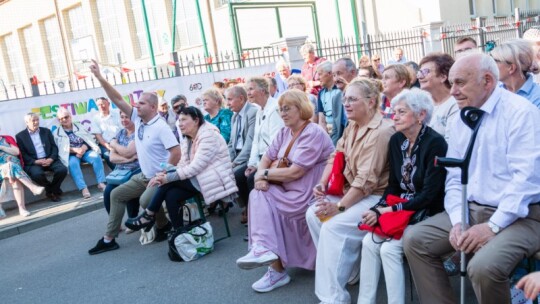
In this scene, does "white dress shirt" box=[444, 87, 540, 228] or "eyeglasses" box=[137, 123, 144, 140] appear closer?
"white dress shirt" box=[444, 87, 540, 228]

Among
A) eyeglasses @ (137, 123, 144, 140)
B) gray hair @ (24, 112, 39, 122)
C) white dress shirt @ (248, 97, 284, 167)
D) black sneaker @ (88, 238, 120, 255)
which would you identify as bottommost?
black sneaker @ (88, 238, 120, 255)

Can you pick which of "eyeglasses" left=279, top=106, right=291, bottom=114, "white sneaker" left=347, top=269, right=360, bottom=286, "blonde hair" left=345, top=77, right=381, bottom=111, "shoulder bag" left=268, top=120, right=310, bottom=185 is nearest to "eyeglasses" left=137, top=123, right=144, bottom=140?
"shoulder bag" left=268, top=120, right=310, bottom=185

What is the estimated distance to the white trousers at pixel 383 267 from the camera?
3258mm

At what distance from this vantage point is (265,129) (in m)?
5.66

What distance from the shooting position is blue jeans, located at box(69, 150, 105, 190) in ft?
30.6

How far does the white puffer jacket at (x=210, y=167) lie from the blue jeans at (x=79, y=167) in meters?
4.49

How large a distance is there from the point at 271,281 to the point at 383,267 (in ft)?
4.10

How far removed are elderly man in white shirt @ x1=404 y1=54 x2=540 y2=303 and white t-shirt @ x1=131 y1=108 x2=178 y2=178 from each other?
3.36 metres

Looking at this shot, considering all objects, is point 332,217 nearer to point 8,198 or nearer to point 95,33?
point 8,198

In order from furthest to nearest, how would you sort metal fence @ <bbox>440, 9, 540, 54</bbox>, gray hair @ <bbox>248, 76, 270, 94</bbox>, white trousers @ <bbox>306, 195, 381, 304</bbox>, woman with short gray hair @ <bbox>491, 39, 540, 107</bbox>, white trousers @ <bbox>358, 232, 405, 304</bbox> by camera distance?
1. metal fence @ <bbox>440, 9, 540, 54</bbox>
2. gray hair @ <bbox>248, 76, 270, 94</bbox>
3. woman with short gray hair @ <bbox>491, 39, 540, 107</bbox>
4. white trousers @ <bbox>306, 195, 381, 304</bbox>
5. white trousers @ <bbox>358, 232, 405, 304</bbox>

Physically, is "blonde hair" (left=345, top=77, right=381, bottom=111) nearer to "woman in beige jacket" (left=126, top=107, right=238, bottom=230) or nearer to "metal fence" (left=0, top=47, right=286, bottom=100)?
"woman in beige jacket" (left=126, top=107, right=238, bottom=230)

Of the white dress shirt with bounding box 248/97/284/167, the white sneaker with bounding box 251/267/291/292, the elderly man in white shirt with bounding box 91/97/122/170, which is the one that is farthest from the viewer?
the elderly man in white shirt with bounding box 91/97/122/170

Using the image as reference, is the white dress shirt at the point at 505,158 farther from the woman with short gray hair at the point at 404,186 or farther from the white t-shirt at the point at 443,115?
the white t-shirt at the point at 443,115

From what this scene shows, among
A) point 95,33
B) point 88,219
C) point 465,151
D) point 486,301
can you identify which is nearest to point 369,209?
point 465,151
